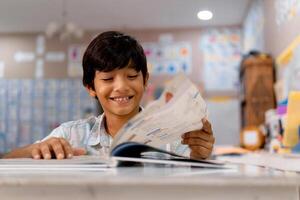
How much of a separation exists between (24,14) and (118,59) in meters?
4.04

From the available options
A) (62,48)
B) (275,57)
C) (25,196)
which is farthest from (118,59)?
(62,48)

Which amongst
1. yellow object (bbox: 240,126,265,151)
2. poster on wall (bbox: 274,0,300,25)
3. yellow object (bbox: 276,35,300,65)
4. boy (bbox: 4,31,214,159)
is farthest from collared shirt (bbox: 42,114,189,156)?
yellow object (bbox: 240,126,265,151)

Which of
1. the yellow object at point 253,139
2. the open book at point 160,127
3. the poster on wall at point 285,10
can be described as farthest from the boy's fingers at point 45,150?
the yellow object at point 253,139

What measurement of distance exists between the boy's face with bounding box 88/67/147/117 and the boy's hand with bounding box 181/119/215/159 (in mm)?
259

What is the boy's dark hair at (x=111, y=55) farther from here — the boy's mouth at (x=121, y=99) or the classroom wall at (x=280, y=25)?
the classroom wall at (x=280, y=25)

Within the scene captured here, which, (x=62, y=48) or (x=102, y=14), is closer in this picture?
(x=102, y=14)

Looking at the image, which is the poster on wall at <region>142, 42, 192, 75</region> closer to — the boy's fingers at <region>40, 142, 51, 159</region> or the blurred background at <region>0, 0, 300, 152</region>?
the blurred background at <region>0, 0, 300, 152</region>

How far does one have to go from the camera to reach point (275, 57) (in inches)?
129

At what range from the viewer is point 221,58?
505 cm

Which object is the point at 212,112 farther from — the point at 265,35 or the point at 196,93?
the point at 196,93

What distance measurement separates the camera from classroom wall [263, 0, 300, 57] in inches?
101

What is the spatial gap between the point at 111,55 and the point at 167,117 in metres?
0.48

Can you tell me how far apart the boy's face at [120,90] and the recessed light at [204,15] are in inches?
145

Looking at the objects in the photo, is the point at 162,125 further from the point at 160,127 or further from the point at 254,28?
the point at 254,28
